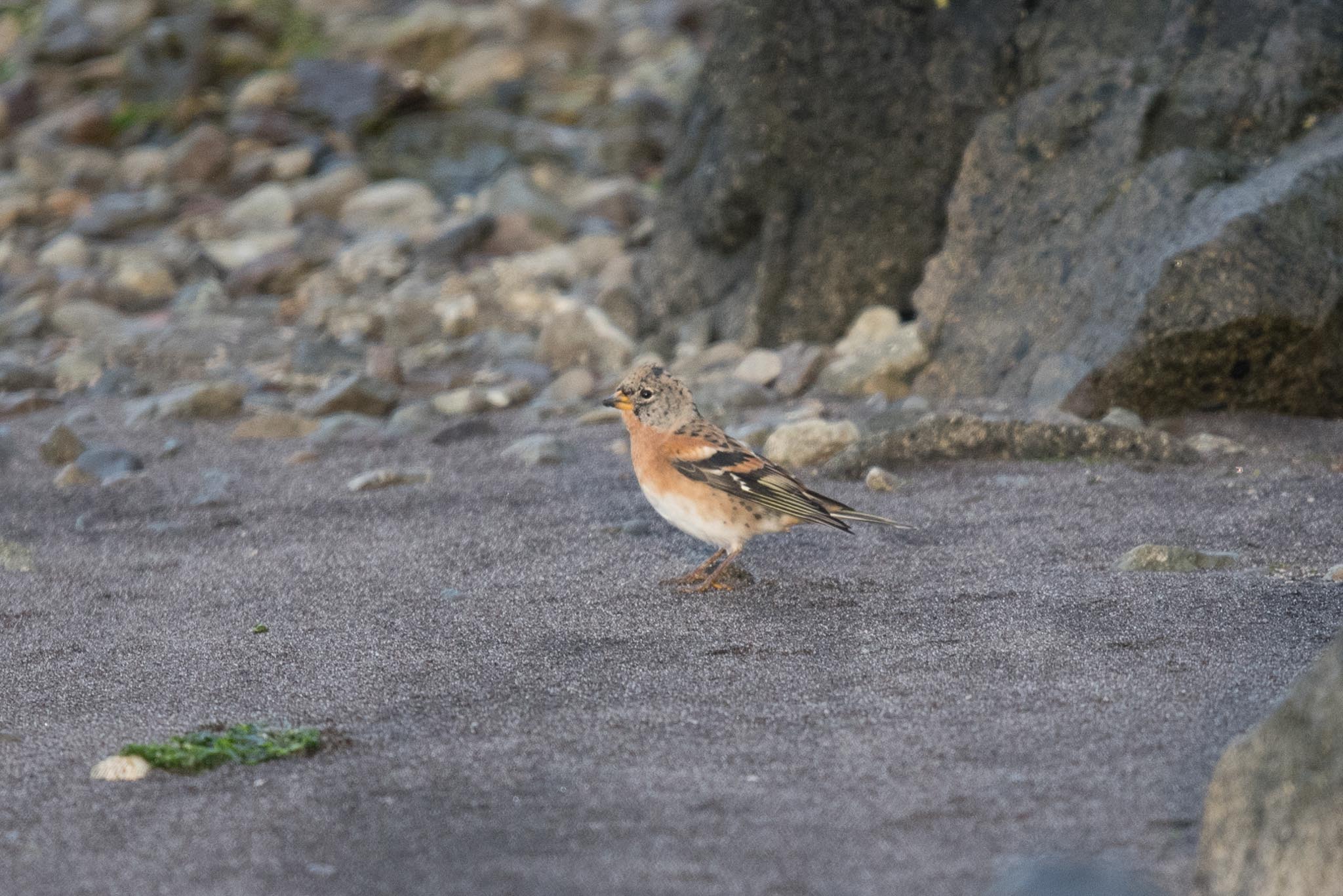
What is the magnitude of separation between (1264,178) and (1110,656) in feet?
12.7

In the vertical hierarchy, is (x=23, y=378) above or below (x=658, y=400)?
below

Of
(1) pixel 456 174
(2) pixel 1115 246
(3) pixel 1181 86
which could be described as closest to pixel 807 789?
(2) pixel 1115 246

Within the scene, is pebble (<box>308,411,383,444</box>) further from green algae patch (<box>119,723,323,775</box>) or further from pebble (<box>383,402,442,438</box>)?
green algae patch (<box>119,723,323,775</box>)

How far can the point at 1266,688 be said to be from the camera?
147 inches

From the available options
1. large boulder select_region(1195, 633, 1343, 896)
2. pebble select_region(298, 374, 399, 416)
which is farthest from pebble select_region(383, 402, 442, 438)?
large boulder select_region(1195, 633, 1343, 896)

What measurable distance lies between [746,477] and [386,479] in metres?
2.32

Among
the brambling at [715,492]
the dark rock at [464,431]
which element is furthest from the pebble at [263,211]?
the brambling at [715,492]

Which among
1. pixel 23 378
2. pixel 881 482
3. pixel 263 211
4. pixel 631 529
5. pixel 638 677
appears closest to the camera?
pixel 638 677

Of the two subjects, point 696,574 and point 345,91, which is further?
point 345,91

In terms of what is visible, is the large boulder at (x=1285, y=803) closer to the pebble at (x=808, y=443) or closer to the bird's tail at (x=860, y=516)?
the bird's tail at (x=860, y=516)

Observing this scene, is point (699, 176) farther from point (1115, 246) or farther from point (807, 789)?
point (807, 789)

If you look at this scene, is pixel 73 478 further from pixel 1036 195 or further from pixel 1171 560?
pixel 1036 195

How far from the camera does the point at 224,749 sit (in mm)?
3584

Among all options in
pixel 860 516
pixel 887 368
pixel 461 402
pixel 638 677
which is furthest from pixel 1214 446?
pixel 461 402
